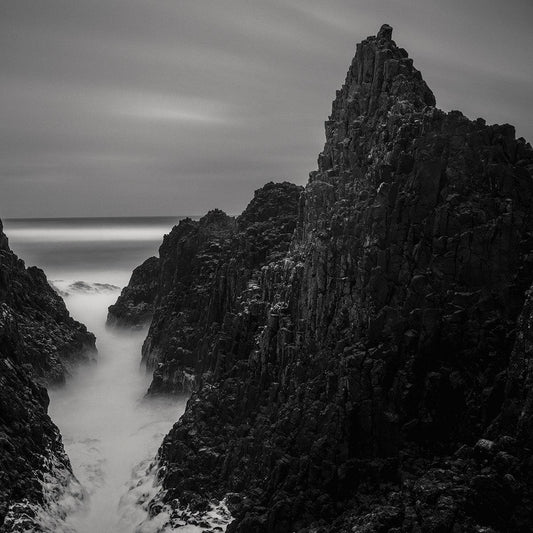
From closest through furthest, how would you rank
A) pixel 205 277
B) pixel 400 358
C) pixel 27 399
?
1. pixel 400 358
2. pixel 27 399
3. pixel 205 277

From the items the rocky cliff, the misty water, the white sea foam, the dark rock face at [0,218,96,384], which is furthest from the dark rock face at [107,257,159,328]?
the rocky cliff

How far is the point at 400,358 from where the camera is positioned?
156 ft

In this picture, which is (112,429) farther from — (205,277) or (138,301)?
(138,301)

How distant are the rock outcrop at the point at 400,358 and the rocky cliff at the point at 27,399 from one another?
11923 millimetres

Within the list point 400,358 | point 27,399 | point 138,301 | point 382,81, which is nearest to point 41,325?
point 138,301

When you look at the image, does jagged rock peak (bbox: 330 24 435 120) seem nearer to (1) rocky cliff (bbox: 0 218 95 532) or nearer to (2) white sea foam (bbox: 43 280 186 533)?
(1) rocky cliff (bbox: 0 218 95 532)

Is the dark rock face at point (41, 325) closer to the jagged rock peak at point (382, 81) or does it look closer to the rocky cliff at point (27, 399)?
the rocky cliff at point (27, 399)

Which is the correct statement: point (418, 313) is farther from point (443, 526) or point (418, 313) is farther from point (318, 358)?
point (443, 526)

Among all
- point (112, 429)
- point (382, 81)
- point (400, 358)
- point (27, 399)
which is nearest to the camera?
point (400, 358)

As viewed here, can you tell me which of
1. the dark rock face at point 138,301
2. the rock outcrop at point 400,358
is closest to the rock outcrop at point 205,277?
the dark rock face at point 138,301

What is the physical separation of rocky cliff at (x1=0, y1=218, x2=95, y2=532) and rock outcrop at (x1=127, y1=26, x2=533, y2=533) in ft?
39.1

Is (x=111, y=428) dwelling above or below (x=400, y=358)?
below

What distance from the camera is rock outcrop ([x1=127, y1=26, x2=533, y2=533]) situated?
39062 mm

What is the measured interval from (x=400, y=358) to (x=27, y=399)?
137 feet
